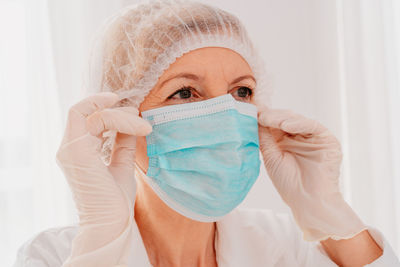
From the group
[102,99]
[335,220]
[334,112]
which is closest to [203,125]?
[102,99]

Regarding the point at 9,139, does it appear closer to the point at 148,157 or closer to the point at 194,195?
the point at 148,157

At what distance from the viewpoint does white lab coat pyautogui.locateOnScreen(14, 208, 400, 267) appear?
1.60 meters

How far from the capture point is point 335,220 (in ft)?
5.24

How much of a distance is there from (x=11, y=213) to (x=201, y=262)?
1.44m

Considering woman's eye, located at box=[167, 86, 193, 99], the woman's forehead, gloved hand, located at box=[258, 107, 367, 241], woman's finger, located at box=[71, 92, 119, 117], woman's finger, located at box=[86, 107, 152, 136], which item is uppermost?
the woman's forehead

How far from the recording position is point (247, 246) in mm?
1864

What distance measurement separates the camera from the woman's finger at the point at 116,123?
134cm

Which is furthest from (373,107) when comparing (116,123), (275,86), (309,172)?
(116,123)

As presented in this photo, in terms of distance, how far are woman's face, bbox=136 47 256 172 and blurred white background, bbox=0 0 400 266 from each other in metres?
0.98

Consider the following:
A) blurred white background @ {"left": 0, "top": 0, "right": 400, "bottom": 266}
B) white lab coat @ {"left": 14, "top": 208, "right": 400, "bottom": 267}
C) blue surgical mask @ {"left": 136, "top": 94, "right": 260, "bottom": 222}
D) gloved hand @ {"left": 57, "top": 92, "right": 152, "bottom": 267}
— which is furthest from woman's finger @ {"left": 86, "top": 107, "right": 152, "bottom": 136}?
blurred white background @ {"left": 0, "top": 0, "right": 400, "bottom": 266}

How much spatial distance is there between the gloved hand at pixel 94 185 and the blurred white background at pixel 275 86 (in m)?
1.35

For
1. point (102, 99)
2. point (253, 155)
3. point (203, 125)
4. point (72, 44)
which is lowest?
point (253, 155)

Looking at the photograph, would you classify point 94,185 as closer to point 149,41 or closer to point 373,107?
point 149,41

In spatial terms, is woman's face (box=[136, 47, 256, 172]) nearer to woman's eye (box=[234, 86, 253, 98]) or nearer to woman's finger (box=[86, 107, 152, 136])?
woman's eye (box=[234, 86, 253, 98])
